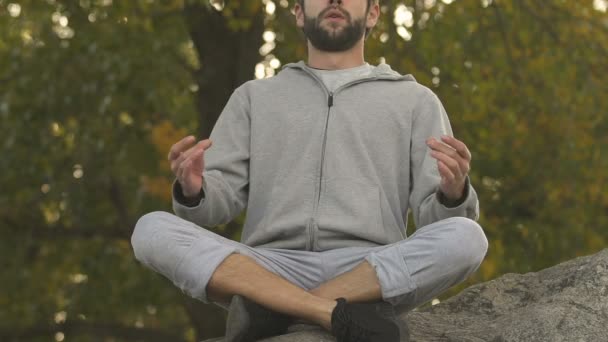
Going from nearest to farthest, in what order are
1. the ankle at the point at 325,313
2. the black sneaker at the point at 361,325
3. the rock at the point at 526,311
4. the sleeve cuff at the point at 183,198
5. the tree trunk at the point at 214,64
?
1. the black sneaker at the point at 361,325
2. the ankle at the point at 325,313
3. the rock at the point at 526,311
4. the sleeve cuff at the point at 183,198
5. the tree trunk at the point at 214,64

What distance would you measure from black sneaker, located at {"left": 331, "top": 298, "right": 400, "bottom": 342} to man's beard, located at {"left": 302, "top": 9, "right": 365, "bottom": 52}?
1.36 metres

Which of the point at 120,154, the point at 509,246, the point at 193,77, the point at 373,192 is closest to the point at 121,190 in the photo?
the point at 120,154

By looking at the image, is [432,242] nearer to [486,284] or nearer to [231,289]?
[231,289]

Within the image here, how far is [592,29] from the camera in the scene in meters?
8.93

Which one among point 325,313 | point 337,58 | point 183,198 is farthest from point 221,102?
point 325,313

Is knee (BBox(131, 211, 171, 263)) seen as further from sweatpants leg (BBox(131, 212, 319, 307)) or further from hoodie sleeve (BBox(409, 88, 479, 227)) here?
hoodie sleeve (BBox(409, 88, 479, 227))

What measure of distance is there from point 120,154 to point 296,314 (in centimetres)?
515

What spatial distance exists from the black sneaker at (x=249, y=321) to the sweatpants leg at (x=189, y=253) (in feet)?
0.53

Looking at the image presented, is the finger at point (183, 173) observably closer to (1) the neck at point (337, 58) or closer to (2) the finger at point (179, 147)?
(2) the finger at point (179, 147)

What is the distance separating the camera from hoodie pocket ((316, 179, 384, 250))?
4461 millimetres

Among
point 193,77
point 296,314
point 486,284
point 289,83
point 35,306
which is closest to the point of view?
point 296,314

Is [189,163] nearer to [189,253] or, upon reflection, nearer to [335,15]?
[189,253]

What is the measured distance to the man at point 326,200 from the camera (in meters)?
4.12

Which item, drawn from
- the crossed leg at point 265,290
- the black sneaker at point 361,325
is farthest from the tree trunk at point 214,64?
the black sneaker at point 361,325
